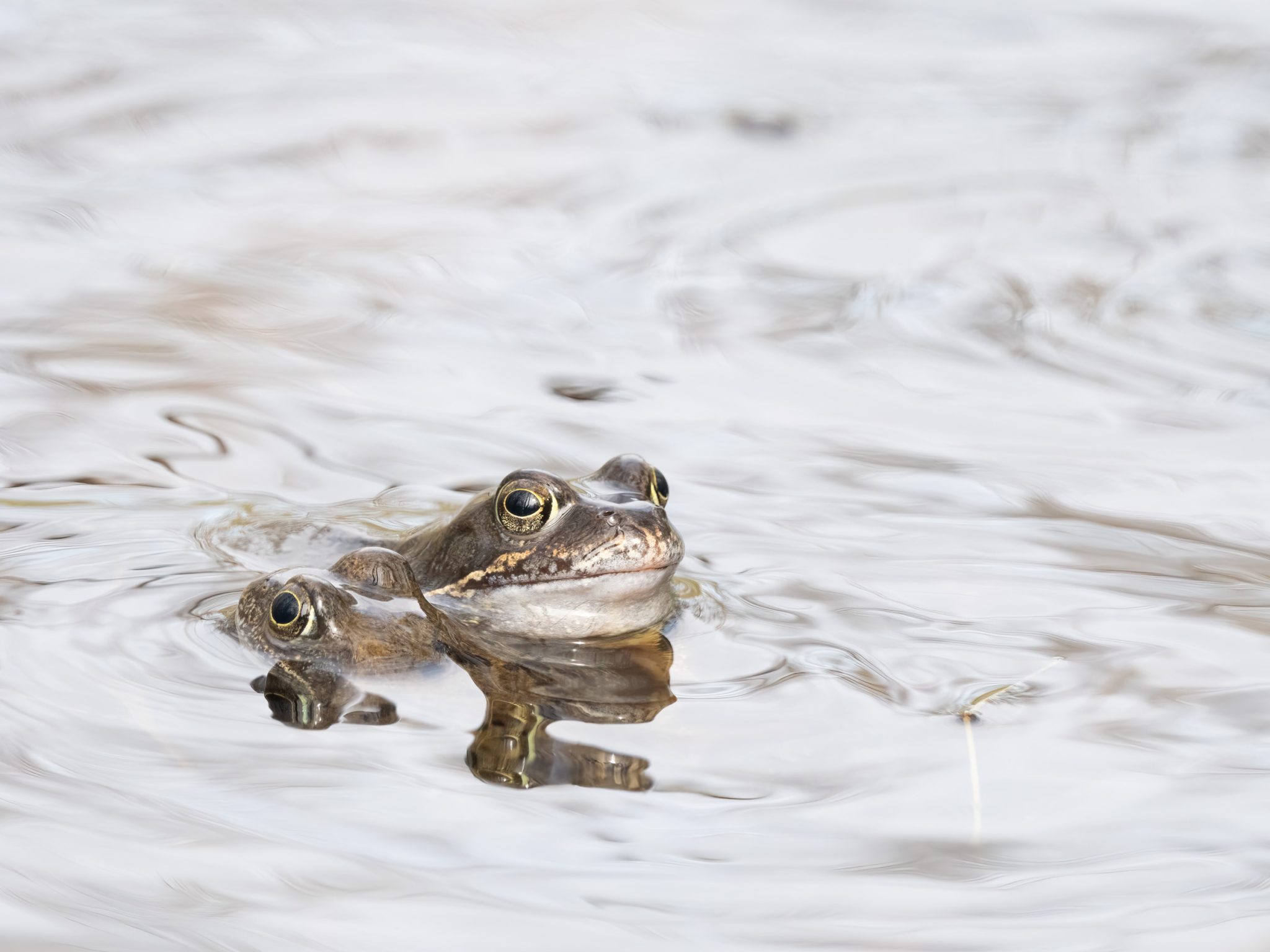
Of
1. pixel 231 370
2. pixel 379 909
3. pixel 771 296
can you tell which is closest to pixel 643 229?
pixel 771 296

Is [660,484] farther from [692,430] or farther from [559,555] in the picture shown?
[692,430]

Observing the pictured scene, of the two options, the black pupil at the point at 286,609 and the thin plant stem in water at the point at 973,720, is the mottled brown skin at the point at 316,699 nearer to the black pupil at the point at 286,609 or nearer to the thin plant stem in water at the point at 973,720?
the black pupil at the point at 286,609

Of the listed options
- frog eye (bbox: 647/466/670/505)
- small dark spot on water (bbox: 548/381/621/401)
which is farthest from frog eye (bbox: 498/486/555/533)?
small dark spot on water (bbox: 548/381/621/401)

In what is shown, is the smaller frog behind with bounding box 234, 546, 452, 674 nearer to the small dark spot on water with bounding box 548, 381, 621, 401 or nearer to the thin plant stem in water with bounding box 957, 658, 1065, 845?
the thin plant stem in water with bounding box 957, 658, 1065, 845

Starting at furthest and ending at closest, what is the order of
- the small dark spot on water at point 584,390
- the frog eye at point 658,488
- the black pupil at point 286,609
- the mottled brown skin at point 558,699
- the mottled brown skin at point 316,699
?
1. the small dark spot on water at point 584,390
2. the frog eye at point 658,488
3. the black pupil at point 286,609
4. the mottled brown skin at point 316,699
5. the mottled brown skin at point 558,699

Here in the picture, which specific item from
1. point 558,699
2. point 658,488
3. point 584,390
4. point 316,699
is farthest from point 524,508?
point 584,390

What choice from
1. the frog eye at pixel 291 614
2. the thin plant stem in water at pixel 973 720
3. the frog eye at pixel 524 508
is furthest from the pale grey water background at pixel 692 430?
the frog eye at pixel 524 508

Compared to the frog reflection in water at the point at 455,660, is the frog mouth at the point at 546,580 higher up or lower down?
higher up
